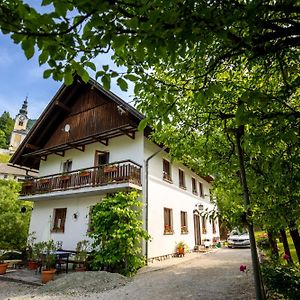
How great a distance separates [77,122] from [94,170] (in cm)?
448

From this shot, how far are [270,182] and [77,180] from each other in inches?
460

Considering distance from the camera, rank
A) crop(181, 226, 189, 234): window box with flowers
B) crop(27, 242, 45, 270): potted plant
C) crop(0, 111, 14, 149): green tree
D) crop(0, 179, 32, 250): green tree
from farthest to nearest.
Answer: crop(0, 111, 14, 149): green tree
crop(181, 226, 189, 234): window box with flowers
crop(0, 179, 32, 250): green tree
crop(27, 242, 45, 270): potted plant

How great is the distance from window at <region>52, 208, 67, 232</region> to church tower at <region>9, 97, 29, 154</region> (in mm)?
93858

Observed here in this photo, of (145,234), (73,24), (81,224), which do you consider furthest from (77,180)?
(73,24)

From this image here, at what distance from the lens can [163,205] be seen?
1460cm

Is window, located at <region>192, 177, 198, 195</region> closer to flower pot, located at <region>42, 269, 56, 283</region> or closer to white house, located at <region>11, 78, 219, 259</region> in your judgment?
white house, located at <region>11, 78, 219, 259</region>

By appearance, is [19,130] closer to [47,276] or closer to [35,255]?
[35,255]

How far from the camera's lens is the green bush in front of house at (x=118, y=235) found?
10477 mm

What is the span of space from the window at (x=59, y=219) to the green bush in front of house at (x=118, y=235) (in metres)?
4.40

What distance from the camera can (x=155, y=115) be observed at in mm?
2859

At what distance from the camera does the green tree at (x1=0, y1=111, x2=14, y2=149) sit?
101 meters

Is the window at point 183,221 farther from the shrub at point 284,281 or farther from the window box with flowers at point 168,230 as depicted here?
the shrub at point 284,281

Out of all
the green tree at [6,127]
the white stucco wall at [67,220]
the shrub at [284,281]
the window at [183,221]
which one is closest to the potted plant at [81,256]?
the white stucco wall at [67,220]

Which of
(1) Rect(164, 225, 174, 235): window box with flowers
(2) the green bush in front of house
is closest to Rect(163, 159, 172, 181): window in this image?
Result: (1) Rect(164, 225, 174, 235): window box with flowers
